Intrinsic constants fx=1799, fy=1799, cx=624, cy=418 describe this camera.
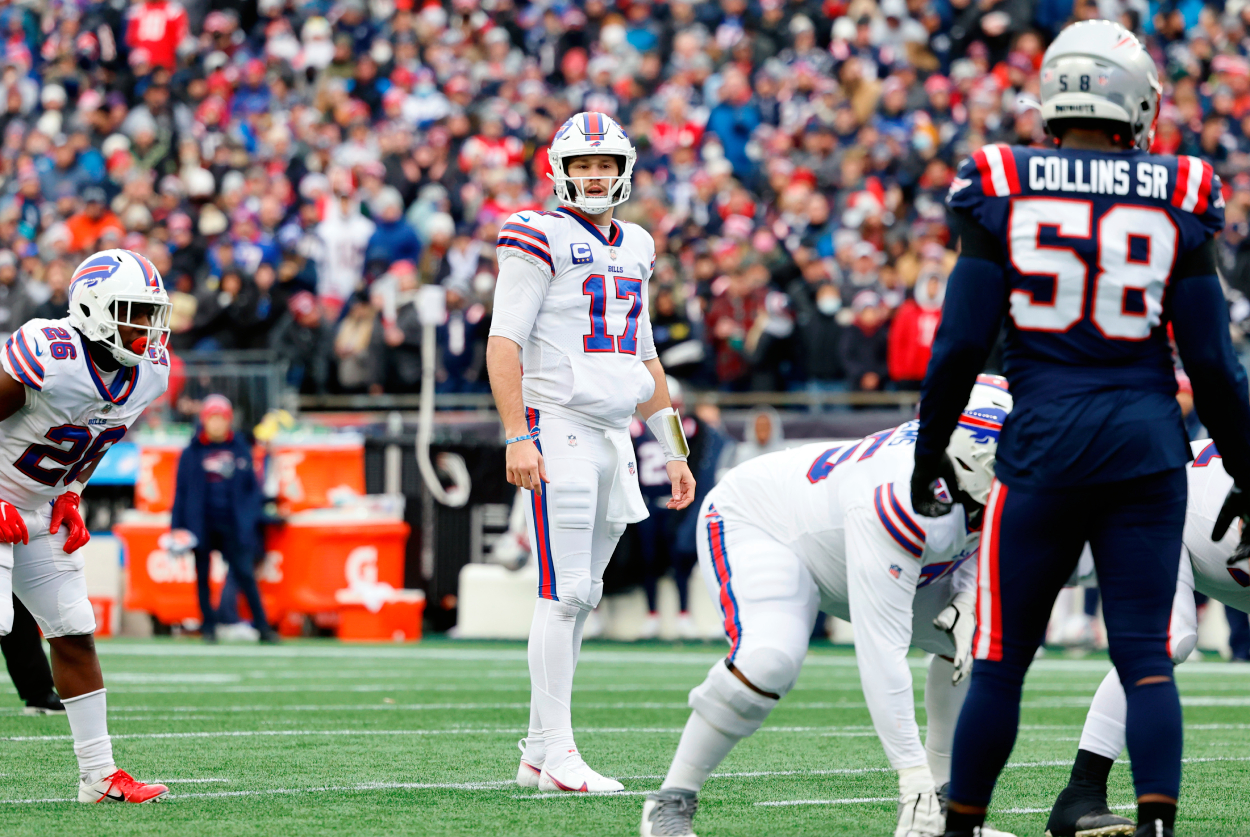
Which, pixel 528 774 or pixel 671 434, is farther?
pixel 671 434

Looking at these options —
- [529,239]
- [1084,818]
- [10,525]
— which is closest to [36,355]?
[10,525]

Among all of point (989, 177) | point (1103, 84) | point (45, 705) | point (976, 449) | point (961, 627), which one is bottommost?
point (45, 705)

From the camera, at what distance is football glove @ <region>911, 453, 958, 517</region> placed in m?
3.67

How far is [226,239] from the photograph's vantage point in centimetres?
1623

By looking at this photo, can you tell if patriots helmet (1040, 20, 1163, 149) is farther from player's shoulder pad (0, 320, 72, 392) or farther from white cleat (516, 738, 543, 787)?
player's shoulder pad (0, 320, 72, 392)

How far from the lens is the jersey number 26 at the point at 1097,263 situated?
11.5 feet

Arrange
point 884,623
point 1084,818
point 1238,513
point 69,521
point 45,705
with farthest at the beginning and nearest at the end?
point 45,705, point 69,521, point 1084,818, point 884,623, point 1238,513

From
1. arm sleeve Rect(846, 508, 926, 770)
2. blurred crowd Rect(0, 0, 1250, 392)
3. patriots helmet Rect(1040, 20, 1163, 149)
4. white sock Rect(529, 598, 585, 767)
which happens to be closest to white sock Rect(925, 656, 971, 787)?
arm sleeve Rect(846, 508, 926, 770)

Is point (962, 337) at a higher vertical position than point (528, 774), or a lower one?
higher

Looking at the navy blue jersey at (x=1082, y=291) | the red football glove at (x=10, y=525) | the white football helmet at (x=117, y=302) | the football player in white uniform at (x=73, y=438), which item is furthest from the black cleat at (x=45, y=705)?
the navy blue jersey at (x=1082, y=291)

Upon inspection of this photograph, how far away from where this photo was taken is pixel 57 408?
497 centimetres

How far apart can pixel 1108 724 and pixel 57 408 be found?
9.65ft

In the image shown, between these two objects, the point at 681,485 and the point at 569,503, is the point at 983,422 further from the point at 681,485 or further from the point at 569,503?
the point at 681,485

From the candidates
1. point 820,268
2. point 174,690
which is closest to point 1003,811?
point 174,690
